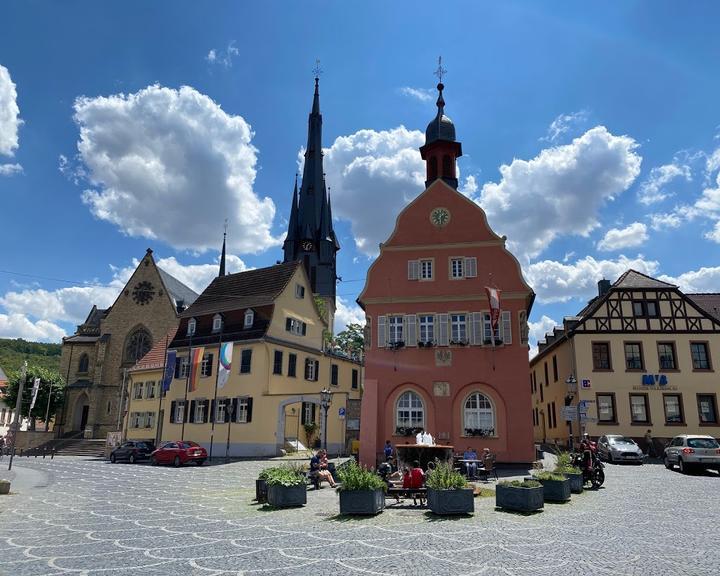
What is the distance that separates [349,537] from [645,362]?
32.4 meters

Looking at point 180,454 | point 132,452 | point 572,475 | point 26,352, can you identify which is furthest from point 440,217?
point 26,352

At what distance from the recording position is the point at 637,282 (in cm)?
3928

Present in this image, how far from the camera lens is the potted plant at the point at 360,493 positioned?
13297 millimetres

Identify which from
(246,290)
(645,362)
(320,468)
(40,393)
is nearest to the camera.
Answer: (320,468)

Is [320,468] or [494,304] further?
[494,304]

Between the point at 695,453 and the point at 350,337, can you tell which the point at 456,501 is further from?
the point at 350,337

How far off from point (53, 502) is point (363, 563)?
45.0ft

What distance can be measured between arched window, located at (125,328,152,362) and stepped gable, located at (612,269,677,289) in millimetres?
45573

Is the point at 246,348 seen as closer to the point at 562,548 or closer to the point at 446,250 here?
the point at 446,250

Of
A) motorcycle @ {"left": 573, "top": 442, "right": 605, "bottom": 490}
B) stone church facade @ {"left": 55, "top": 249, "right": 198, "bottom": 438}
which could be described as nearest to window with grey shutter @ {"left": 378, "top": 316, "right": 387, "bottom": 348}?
motorcycle @ {"left": 573, "top": 442, "right": 605, "bottom": 490}

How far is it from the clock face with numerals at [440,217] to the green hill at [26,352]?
343 feet

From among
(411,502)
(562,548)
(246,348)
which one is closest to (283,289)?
(246,348)

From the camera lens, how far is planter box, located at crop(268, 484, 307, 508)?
14.9m

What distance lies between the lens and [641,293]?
3866cm
